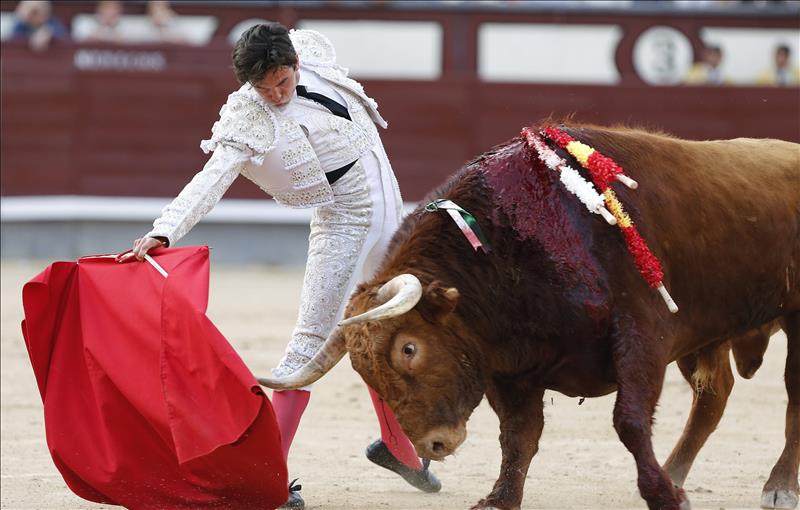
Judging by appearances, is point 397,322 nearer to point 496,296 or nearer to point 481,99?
point 496,296

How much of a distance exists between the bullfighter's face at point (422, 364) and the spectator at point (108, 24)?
7.18 meters

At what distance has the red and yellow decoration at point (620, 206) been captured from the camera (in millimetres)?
3342

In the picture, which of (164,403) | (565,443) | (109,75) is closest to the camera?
(164,403)

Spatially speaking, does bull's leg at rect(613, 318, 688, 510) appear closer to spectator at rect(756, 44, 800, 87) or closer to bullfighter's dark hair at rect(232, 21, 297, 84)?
bullfighter's dark hair at rect(232, 21, 297, 84)

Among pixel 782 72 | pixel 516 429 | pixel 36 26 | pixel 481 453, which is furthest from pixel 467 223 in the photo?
pixel 782 72

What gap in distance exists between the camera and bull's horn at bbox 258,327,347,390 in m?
3.39

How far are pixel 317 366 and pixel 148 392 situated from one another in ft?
1.45

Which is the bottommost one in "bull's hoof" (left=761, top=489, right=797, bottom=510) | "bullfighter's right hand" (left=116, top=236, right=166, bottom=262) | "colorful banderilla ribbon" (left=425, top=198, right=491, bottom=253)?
"bull's hoof" (left=761, top=489, right=797, bottom=510)

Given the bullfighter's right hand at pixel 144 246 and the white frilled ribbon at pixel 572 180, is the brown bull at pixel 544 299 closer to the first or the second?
the white frilled ribbon at pixel 572 180

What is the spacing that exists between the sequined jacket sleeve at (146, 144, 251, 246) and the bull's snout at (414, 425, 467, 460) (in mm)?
806

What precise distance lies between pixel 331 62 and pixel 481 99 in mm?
6263

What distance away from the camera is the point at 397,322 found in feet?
10.7

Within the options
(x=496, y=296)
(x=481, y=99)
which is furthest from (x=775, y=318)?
(x=481, y=99)

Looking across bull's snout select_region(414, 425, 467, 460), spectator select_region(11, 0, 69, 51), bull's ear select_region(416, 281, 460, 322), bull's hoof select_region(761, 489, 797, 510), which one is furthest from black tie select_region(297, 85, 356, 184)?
spectator select_region(11, 0, 69, 51)
